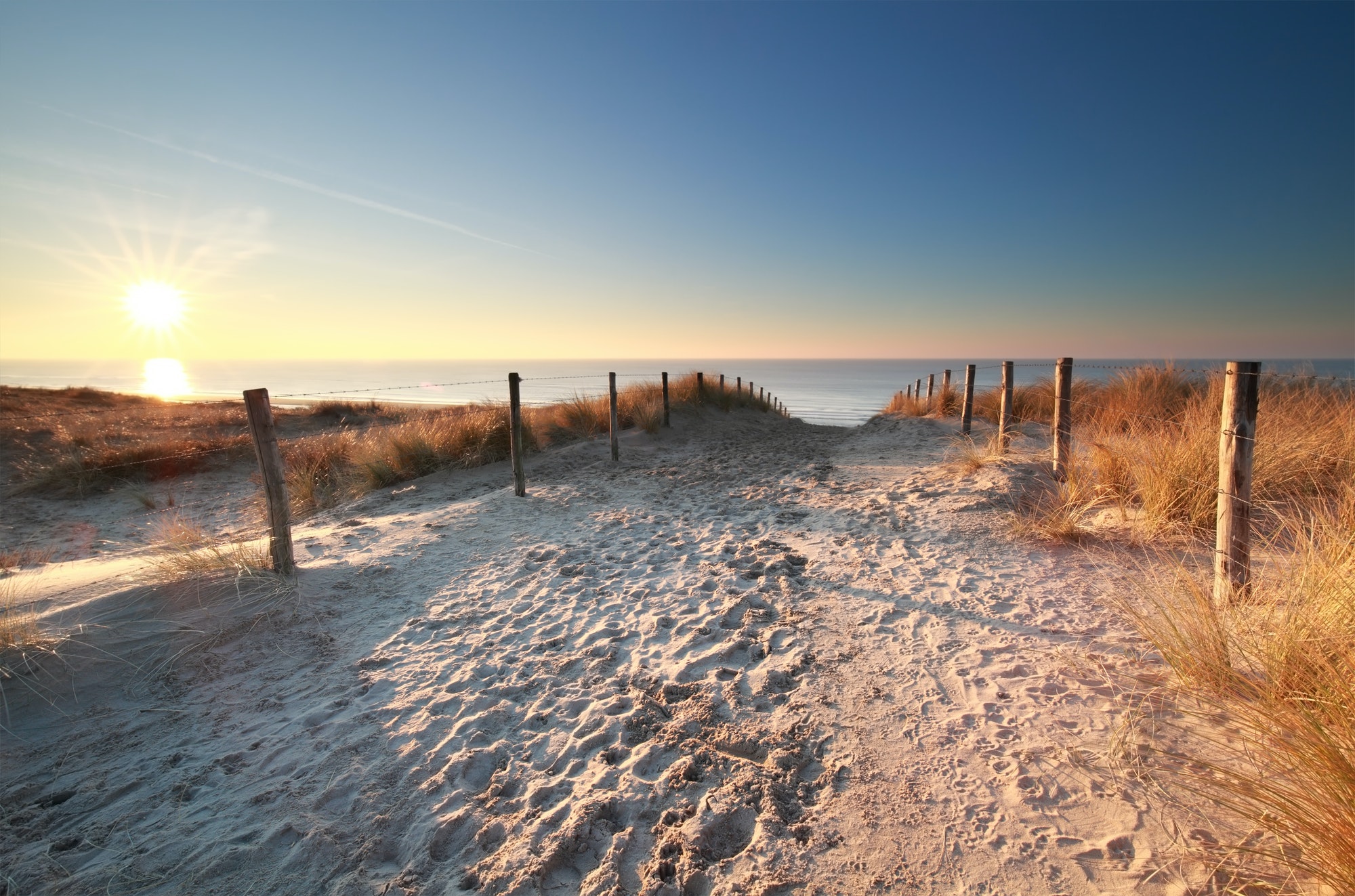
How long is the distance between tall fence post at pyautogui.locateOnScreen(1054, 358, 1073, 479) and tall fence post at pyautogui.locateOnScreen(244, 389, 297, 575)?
7.32m

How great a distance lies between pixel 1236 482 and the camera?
305 centimetres

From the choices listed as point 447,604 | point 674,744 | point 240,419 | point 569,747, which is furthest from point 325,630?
point 240,419

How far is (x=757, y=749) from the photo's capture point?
241 cm

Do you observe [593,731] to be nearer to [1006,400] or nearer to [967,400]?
[1006,400]

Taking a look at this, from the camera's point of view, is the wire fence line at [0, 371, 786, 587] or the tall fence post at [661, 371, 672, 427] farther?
the tall fence post at [661, 371, 672, 427]

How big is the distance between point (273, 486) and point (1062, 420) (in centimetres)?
744

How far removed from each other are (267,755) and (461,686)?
0.85 metres

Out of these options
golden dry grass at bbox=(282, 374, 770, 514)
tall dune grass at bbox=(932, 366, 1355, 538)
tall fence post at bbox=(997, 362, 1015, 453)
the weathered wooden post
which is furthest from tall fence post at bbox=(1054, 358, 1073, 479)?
golden dry grass at bbox=(282, 374, 770, 514)

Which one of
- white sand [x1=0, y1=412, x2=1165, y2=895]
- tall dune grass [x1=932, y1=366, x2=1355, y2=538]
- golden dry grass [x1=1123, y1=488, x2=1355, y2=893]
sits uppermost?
tall dune grass [x1=932, y1=366, x2=1355, y2=538]

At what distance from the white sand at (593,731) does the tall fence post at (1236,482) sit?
703 millimetres

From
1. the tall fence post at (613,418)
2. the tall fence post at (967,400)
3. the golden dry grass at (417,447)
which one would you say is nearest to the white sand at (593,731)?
the golden dry grass at (417,447)

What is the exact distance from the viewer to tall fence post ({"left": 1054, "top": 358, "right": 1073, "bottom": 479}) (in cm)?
579

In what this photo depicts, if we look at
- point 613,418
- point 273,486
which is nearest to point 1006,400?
point 613,418

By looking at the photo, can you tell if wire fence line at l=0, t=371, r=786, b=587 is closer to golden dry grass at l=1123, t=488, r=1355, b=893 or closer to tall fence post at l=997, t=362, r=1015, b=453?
golden dry grass at l=1123, t=488, r=1355, b=893
